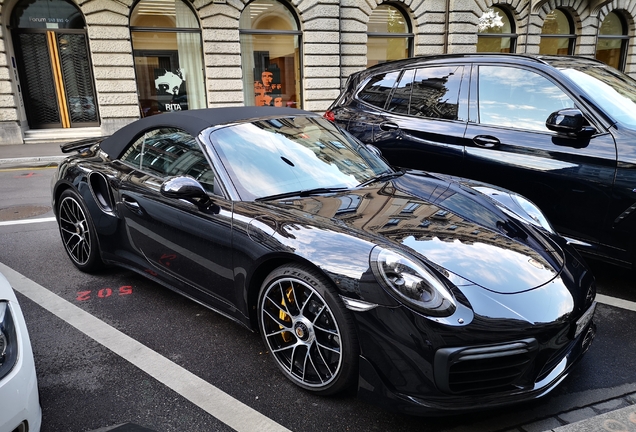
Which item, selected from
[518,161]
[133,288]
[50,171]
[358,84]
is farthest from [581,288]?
[50,171]

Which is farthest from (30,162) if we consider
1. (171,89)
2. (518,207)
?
(518,207)

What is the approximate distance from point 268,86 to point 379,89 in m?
11.5

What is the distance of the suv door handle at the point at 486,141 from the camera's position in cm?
392

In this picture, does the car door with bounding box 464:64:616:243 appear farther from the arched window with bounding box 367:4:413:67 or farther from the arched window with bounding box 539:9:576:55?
the arched window with bounding box 539:9:576:55

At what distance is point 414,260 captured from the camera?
2.05 meters

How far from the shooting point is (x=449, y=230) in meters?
2.38

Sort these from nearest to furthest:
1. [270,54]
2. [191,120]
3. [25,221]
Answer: [191,120], [25,221], [270,54]

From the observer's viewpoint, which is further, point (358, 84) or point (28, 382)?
point (358, 84)

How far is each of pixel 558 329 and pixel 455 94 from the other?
2867 millimetres

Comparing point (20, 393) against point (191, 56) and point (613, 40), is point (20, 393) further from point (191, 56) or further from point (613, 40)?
point (613, 40)

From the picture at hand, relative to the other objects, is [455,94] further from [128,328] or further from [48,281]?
[48,281]

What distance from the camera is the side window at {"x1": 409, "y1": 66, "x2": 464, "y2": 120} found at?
436cm

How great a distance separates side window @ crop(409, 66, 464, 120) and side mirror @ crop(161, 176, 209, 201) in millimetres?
2628

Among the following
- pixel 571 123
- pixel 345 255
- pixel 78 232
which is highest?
pixel 571 123
